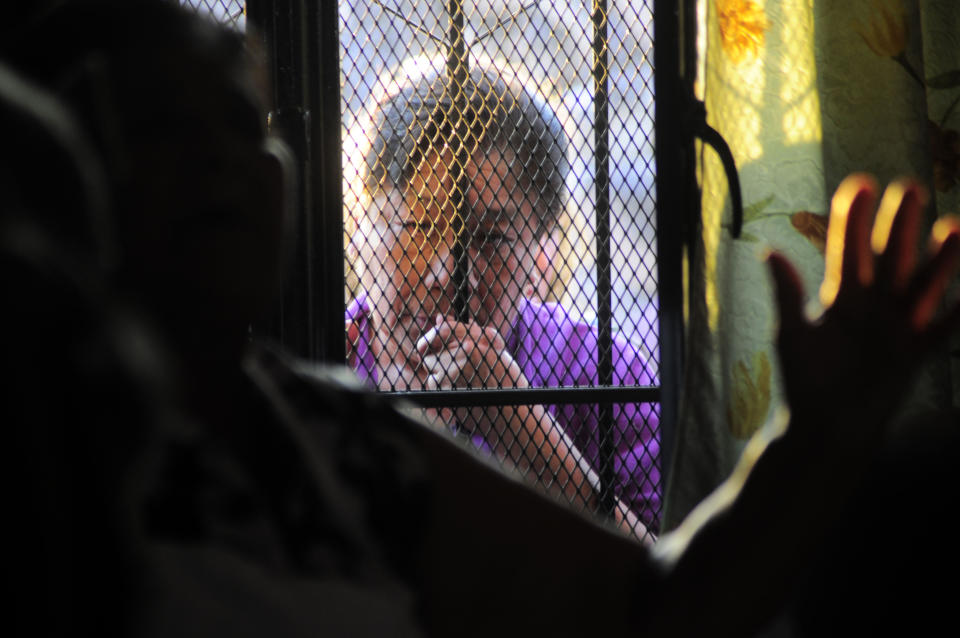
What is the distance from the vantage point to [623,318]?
51.4 inches

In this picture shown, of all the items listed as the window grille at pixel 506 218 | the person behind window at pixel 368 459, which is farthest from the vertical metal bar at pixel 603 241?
the person behind window at pixel 368 459

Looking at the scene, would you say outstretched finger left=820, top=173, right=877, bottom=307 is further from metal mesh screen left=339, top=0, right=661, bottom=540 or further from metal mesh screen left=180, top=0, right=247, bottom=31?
metal mesh screen left=180, top=0, right=247, bottom=31

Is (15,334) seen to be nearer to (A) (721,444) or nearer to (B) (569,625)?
(B) (569,625)

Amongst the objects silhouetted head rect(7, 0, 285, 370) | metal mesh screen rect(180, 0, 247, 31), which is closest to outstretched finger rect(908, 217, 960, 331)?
silhouetted head rect(7, 0, 285, 370)

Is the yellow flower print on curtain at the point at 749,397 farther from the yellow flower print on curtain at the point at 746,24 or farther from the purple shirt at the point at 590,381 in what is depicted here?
the yellow flower print on curtain at the point at 746,24

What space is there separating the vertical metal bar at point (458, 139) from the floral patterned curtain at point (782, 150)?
32cm

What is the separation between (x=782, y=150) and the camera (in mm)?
1180

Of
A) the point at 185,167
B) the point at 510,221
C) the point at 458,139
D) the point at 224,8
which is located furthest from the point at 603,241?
the point at 185,167

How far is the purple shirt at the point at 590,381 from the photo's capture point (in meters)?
1.30

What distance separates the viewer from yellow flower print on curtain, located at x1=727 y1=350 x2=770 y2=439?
116 centimetres

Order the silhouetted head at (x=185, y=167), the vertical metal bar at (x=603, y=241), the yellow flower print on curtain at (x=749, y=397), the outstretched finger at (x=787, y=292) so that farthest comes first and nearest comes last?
the vertical metal bar at (x=603, y=241) < the yellow flower print on curtain at (x=749, y=397) < the outstretched finger at (x=787, y=292) < the silhouetted head at (x=185, y=167)

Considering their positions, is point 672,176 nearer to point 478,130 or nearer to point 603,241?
point 603,241

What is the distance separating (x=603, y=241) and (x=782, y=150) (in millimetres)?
273

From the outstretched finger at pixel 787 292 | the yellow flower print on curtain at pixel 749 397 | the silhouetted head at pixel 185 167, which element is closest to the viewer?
the silhouetted head at pixel 185 167
